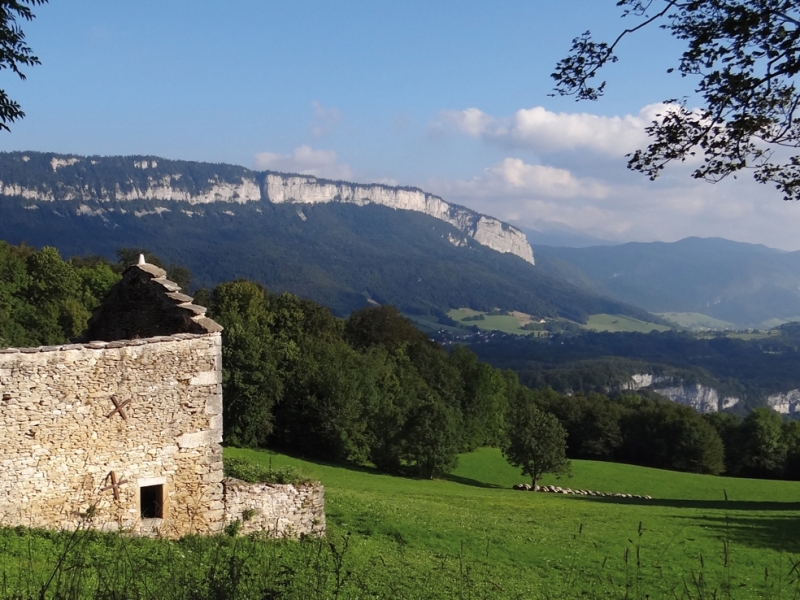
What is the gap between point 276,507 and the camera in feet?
50.8

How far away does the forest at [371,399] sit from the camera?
54344mm

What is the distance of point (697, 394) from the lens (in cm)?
19838

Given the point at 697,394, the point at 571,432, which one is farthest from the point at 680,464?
the point at 697,394

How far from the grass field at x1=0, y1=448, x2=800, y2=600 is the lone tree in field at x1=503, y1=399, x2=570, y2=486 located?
1760 centimetres

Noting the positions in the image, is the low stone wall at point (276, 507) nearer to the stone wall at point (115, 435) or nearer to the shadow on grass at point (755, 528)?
the stone wall at point (115, 435)

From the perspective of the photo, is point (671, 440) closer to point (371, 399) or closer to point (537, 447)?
point (537, 447)

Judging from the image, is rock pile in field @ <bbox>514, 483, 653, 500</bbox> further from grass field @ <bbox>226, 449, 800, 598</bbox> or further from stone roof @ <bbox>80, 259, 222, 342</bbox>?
stone roof @ <bbox>80, 259, 222, 342</bbox>

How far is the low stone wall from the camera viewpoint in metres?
14.6

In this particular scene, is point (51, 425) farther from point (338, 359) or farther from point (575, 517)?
point (338, 359)

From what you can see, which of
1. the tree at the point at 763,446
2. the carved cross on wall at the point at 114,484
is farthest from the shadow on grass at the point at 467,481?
the carved cross on wall at the point at 114,484

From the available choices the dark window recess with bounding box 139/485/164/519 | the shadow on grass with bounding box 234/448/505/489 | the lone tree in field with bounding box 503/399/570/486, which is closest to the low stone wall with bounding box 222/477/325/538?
the dark window recess with bounding box 139/485/164/519

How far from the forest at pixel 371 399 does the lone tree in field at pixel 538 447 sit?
0.25 metres

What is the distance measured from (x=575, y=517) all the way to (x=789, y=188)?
2605 cm

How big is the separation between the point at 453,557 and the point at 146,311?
975 centimetres
